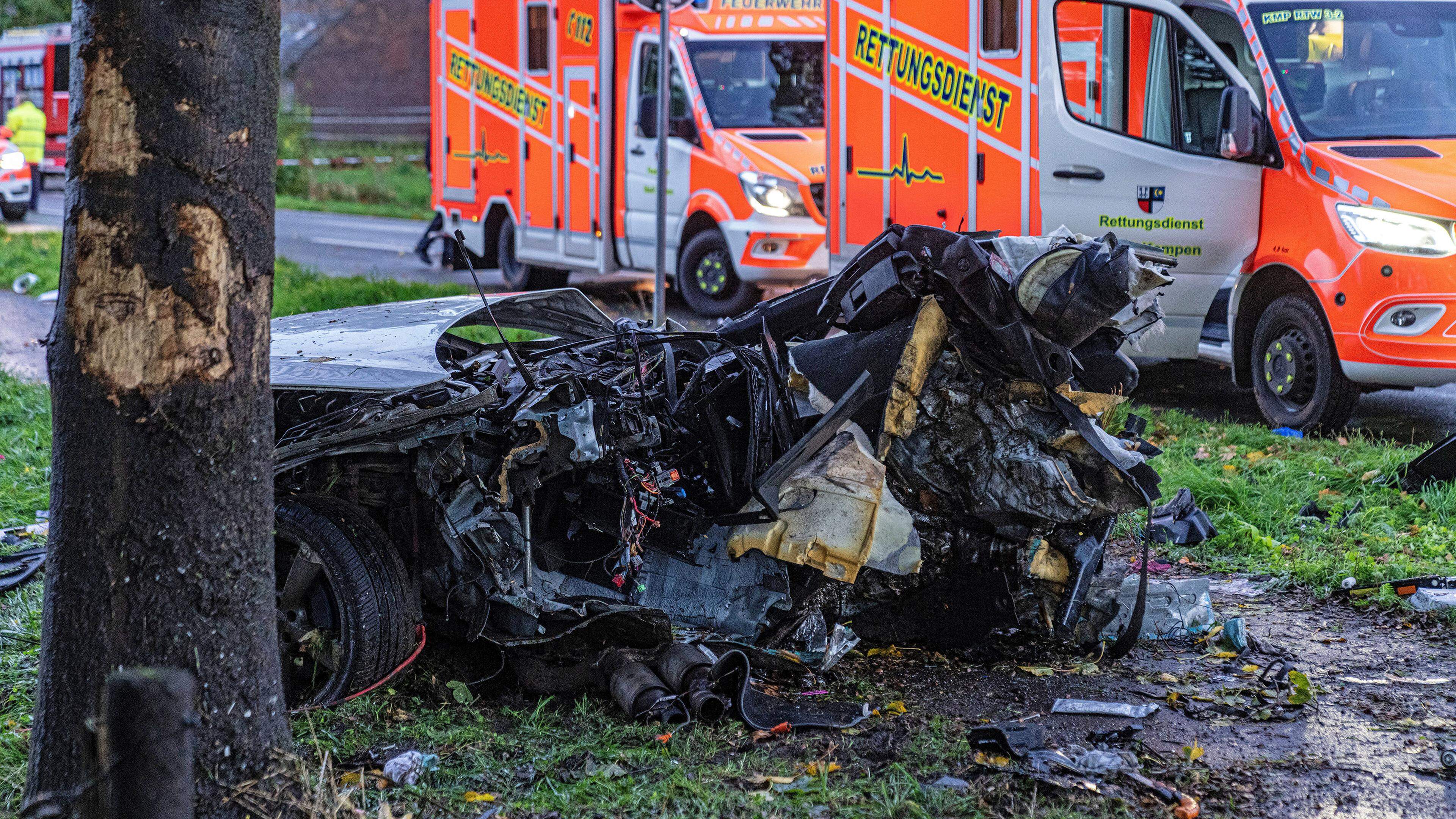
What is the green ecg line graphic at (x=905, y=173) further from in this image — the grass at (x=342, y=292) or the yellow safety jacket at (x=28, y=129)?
the yellow safety jacket at (x=28, y=129)

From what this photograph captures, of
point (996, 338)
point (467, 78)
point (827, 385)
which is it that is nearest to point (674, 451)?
point (827, 385)

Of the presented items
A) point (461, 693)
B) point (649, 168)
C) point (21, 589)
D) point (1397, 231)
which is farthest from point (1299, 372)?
point (21, 589)

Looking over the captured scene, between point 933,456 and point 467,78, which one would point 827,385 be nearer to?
point 933,456

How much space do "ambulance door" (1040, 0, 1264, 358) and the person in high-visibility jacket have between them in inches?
730

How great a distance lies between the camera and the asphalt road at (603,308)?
7.66 metres

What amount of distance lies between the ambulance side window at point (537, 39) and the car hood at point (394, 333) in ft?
24.1

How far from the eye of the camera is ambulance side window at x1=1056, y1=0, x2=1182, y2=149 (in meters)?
7.69

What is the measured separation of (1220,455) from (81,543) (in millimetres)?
5507

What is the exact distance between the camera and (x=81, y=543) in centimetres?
276

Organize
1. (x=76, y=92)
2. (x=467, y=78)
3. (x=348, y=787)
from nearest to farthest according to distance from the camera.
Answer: (x=76, y=92)
(x=348, y=787)
(x=467, y=78)

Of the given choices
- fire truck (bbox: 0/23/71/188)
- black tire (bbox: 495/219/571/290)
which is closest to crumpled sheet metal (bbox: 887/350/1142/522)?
black tire (bbox: 495/219/571/290)

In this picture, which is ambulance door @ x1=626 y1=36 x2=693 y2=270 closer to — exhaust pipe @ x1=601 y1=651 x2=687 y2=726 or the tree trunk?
exhaust pipe @ x1=601 y1=651 x2=687 y2=726

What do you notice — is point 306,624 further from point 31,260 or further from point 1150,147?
point 31,260

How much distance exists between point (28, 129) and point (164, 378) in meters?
22.3
